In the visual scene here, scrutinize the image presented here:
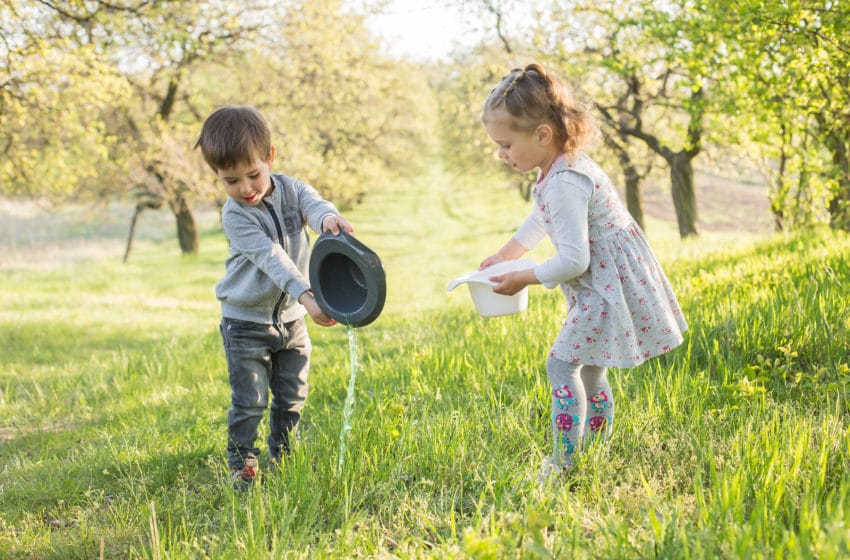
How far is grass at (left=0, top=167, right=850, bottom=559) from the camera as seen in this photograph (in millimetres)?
2246

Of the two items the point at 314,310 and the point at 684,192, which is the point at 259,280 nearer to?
the point at 314,310

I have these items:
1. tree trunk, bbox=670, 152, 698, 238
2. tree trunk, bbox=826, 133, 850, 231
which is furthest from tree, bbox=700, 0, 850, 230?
tree trunk, bbox=670, 152, 698, 238

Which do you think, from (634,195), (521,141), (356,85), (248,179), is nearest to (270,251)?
(248,179)

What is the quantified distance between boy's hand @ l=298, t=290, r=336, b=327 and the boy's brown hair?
24.6 inches

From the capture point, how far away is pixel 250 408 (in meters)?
3.38

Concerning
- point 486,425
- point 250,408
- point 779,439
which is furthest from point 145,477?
point 779,439

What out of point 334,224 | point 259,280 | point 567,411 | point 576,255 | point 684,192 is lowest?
point 567,411

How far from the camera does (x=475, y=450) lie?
3.04 m

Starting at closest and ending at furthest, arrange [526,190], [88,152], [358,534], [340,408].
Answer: [358,534] < [340,408] < [88,152] < [526,190]

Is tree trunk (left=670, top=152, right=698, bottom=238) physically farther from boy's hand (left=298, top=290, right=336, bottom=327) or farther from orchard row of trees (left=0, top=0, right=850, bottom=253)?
boy's hand (left=298, top=290, right=336, bottom=327)

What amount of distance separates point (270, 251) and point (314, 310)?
0.37 metres

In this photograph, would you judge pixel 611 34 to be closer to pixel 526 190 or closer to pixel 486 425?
pixel 486 425

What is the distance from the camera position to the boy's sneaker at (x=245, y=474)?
10.5 ft

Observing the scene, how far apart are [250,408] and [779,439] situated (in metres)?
2.28
